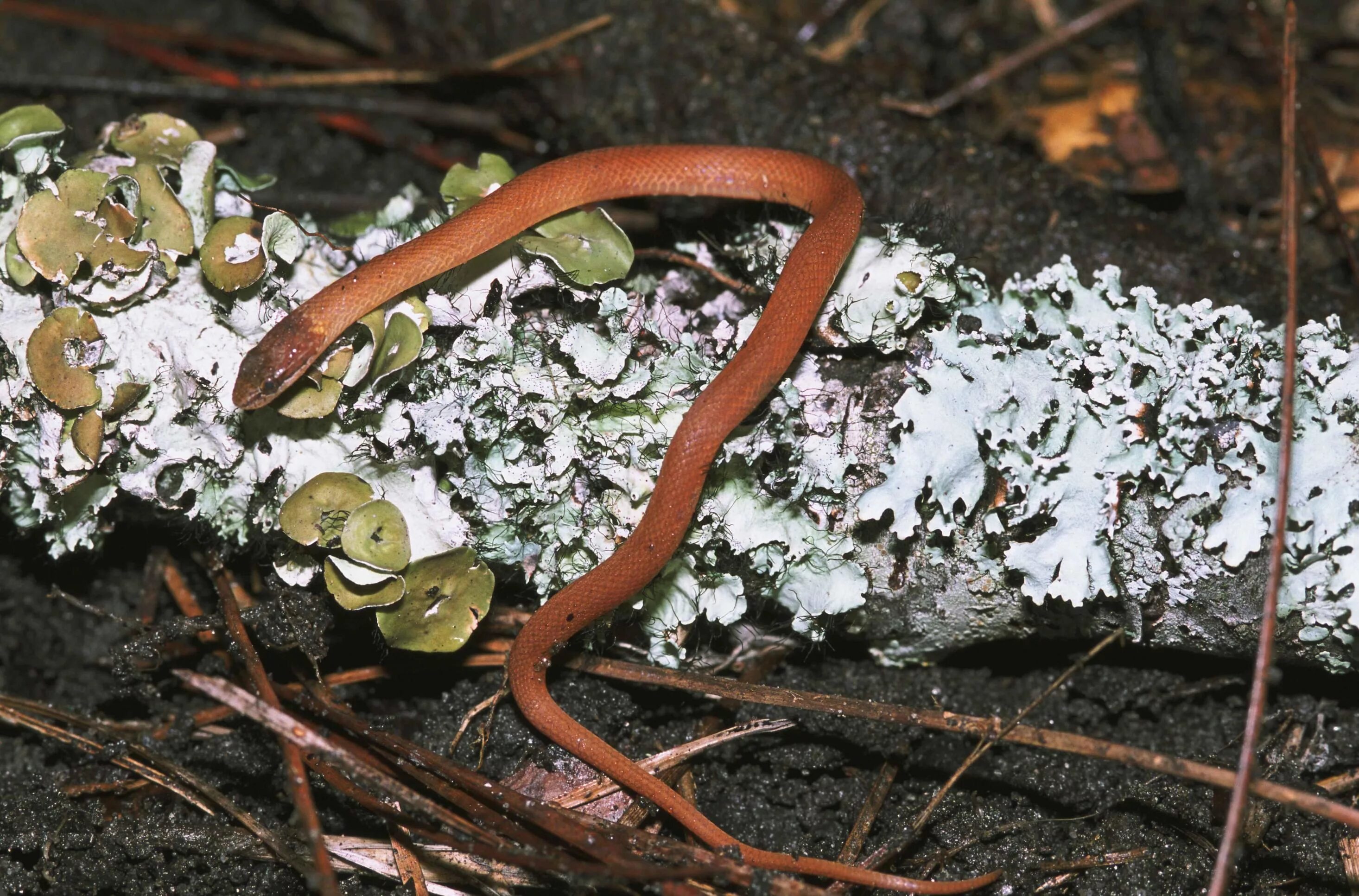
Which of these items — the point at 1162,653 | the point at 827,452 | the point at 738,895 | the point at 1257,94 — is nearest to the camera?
the point at 738,895

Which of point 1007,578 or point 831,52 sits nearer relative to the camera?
point 1007,578

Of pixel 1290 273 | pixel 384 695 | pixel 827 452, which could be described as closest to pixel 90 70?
pixel 384 695

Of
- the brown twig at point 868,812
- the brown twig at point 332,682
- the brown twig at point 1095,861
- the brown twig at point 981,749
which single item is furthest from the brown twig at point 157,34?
the brown twig at point 1095,861

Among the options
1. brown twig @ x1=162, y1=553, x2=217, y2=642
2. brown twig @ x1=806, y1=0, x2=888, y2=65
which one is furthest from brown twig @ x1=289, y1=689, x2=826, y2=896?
brown twig @ x1=806, y1=0, x2=888, y2=65

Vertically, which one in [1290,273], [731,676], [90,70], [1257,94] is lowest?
[731,676]

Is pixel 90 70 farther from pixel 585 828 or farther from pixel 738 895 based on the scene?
pixel 738 895

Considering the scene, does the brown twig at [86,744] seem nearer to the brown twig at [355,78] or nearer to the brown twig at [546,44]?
the brown twig at [355,78]
